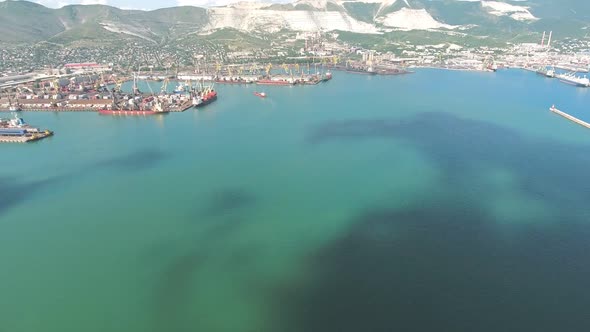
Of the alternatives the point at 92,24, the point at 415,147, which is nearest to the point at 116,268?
the point at 415,147

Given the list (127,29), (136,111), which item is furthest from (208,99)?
(127,29)

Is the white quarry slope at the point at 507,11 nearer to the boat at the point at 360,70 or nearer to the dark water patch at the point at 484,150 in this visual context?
the boat at the point at 360,70

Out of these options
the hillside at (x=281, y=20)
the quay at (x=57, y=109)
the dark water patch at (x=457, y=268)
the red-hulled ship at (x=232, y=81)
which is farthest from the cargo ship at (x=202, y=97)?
the hillside at (x=281, y=20)

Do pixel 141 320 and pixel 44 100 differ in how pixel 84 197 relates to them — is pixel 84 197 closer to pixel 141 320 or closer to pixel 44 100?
pixel 141 320

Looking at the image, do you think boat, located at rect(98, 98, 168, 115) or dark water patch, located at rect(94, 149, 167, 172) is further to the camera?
boat, located at rect(98, 98, 168, 115)

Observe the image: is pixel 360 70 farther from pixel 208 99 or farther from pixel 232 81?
pixel 208 99

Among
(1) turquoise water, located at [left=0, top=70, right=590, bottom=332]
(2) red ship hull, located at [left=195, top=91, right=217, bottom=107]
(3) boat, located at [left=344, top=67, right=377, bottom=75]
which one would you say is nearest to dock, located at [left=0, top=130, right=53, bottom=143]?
(1) turquoise water, located at [left=0, top=70, right=590, bottom=332]

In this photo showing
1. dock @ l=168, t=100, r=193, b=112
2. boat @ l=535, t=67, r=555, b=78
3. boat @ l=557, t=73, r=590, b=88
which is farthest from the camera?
boat @ l=535, t=67, r=555, b=78

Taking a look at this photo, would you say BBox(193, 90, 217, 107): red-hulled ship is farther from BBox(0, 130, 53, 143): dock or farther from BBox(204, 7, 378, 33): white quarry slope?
BBox(204, 7, 378, 33): white quarry slope
